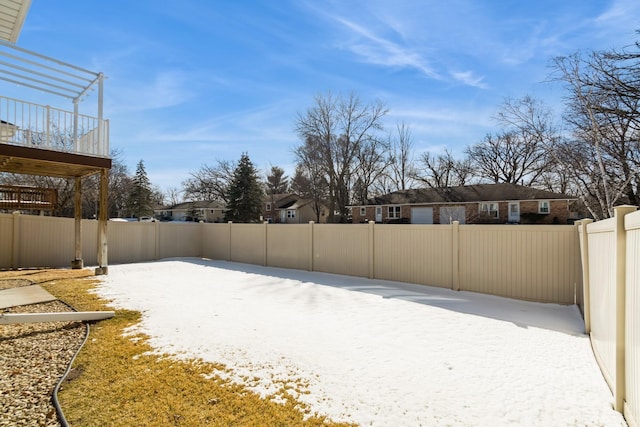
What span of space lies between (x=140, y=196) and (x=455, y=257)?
34.9 meters

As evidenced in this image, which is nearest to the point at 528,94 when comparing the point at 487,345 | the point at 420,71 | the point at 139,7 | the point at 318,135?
the point at 420,71

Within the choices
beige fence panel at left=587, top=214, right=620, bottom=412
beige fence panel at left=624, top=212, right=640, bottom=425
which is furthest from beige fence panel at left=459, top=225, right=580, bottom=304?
beige fence panel at left=624, top=212, right=640, bottom=425

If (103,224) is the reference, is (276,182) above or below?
above

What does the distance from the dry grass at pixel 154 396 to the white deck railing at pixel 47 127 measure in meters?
6.17

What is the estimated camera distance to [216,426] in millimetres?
2404

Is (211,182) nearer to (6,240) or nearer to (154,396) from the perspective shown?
(6,240)

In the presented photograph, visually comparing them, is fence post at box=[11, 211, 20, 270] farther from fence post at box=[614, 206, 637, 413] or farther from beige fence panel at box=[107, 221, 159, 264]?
fence post at box=[614, 206, 637, 413]

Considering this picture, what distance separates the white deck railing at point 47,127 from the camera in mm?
7262

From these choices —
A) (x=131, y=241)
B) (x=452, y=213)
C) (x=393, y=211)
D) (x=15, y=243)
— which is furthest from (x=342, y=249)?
(x=393, y=211)

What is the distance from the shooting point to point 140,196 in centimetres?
3478

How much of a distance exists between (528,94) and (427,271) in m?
8.87

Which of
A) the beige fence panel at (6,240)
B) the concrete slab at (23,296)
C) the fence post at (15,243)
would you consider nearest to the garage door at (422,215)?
the fence post at (15,243)

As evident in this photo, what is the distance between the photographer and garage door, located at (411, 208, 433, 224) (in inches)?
1022

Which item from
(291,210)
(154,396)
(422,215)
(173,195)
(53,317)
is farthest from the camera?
(173,195)
